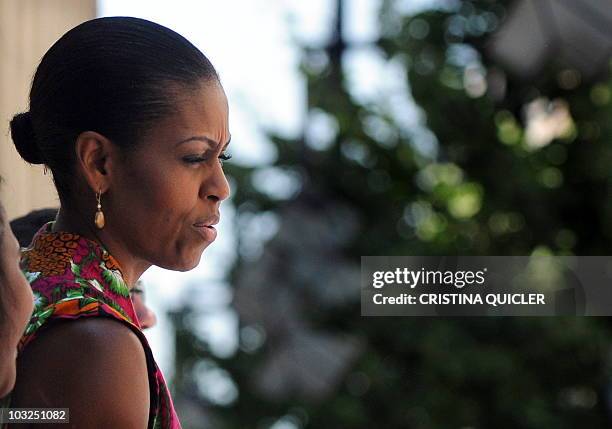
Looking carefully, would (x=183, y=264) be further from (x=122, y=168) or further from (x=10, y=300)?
(x=10, y=300)

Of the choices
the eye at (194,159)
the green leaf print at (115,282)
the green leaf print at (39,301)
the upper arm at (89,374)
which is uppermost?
the eye at (194,159)

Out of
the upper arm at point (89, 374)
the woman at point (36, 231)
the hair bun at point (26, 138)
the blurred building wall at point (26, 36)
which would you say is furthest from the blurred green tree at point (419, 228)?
the upper arm at point (89, 374)

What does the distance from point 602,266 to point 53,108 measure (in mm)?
3038

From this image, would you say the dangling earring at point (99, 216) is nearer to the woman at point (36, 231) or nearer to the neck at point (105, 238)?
the neck at point (105, 238)

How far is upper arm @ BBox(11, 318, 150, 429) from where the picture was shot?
2.11 feet

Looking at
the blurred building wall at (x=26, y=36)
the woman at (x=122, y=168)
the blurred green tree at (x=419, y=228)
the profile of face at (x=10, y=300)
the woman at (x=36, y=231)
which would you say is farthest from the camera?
the blurred green tree at (x=419, y=228)

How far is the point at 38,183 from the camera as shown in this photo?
140cm

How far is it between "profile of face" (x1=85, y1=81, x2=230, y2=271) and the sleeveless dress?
0.02m

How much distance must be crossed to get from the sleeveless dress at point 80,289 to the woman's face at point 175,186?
26mm

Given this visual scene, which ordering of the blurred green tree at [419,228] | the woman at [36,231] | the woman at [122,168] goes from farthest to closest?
the blurred green tree at [419,228] < the woman at [36,231] < the woman at [122,168]

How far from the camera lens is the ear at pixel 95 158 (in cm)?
73

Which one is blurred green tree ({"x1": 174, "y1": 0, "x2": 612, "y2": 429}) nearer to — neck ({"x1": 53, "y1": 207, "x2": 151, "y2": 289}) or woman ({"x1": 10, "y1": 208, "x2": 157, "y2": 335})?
woman ({"x1": 10, "y1": 208, "x2": 157, "y2": 335})

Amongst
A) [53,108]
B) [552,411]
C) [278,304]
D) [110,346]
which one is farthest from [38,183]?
[552,411]

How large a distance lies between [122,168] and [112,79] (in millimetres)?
60
